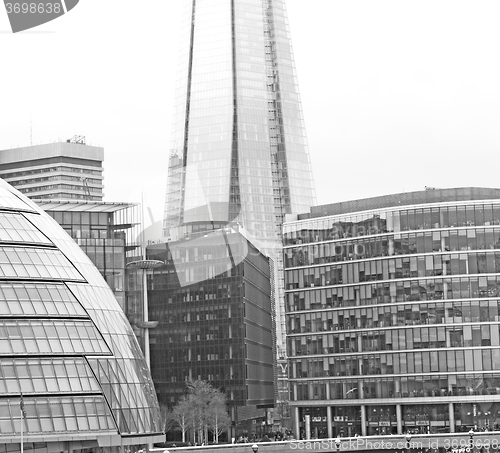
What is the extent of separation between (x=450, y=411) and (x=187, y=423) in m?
35.5

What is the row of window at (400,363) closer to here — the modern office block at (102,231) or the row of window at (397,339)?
the row of window at (397,339)

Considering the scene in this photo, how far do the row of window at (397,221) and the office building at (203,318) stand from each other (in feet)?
66.6

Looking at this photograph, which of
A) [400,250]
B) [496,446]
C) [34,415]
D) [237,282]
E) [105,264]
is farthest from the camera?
[237,282]

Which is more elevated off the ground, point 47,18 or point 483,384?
point 47,18

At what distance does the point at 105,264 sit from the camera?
157 meters

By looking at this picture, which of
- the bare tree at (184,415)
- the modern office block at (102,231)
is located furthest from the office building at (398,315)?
the modern office block at (102,231)

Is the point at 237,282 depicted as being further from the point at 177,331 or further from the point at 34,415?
the point at 34,415

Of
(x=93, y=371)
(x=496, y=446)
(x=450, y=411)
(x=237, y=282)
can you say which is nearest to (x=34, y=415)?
(x=93, y=371)

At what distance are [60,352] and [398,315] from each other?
85224 millimetres

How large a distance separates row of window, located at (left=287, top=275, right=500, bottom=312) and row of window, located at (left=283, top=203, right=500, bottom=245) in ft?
23.9

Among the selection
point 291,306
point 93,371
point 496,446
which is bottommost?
point 496,446

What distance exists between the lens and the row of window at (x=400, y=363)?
536 feet

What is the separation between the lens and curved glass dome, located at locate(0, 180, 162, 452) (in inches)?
3452

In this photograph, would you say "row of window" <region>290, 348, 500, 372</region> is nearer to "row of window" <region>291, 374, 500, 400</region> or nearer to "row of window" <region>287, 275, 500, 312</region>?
"row of window" <region>291, 374, 500, 400</region>
